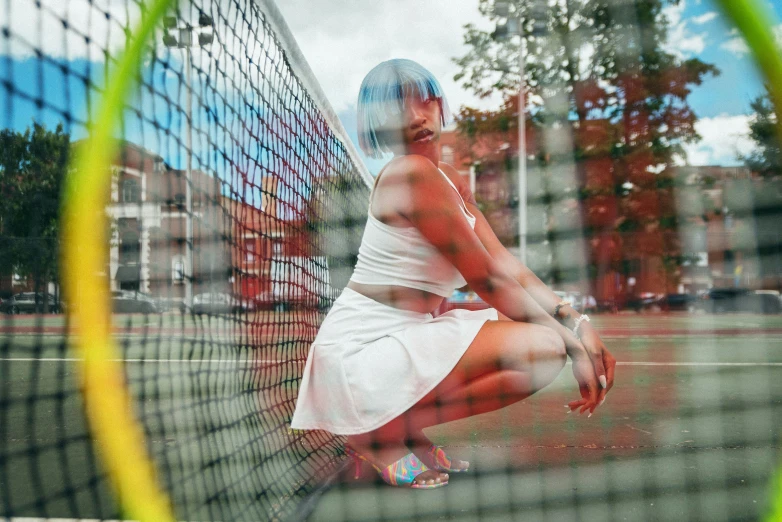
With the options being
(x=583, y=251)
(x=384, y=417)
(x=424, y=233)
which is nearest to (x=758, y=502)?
(x=384, y=417)

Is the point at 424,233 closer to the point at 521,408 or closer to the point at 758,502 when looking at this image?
the point at 758,502

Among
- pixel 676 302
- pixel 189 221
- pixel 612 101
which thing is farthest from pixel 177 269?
pixel 676 302

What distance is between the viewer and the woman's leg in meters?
1.58

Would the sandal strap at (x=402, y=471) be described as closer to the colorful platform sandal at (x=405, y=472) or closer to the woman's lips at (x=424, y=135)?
the colorful platform sandal at (x=405, y=472)

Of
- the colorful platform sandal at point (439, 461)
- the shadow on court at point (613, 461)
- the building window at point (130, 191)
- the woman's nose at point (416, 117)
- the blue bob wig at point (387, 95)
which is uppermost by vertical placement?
the blue bob wig at point (387, 95)

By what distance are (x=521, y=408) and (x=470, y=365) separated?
61.3 inches

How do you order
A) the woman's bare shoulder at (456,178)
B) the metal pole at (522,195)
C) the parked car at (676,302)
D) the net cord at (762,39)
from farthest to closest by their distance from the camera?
1. the parked car at (676,302)
2. the metal pole at (522,195)
3. the woman's bare shoulder at (456,178)
4. the net cord at (762,39)

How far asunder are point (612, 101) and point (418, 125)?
5.57 ft

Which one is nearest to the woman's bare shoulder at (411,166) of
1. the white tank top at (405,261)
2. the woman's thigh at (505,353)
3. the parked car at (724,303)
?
the white tank top at (405,261)

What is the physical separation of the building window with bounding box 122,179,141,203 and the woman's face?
684 mm

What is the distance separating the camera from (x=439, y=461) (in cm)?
183

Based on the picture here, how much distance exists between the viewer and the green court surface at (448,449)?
1.53 m

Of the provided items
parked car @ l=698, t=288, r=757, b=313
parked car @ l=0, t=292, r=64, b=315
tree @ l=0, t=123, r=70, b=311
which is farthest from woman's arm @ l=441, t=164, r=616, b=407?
parked car @ l=698, t=288, r=757, b=313

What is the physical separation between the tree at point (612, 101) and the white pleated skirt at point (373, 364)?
3.20 ft
